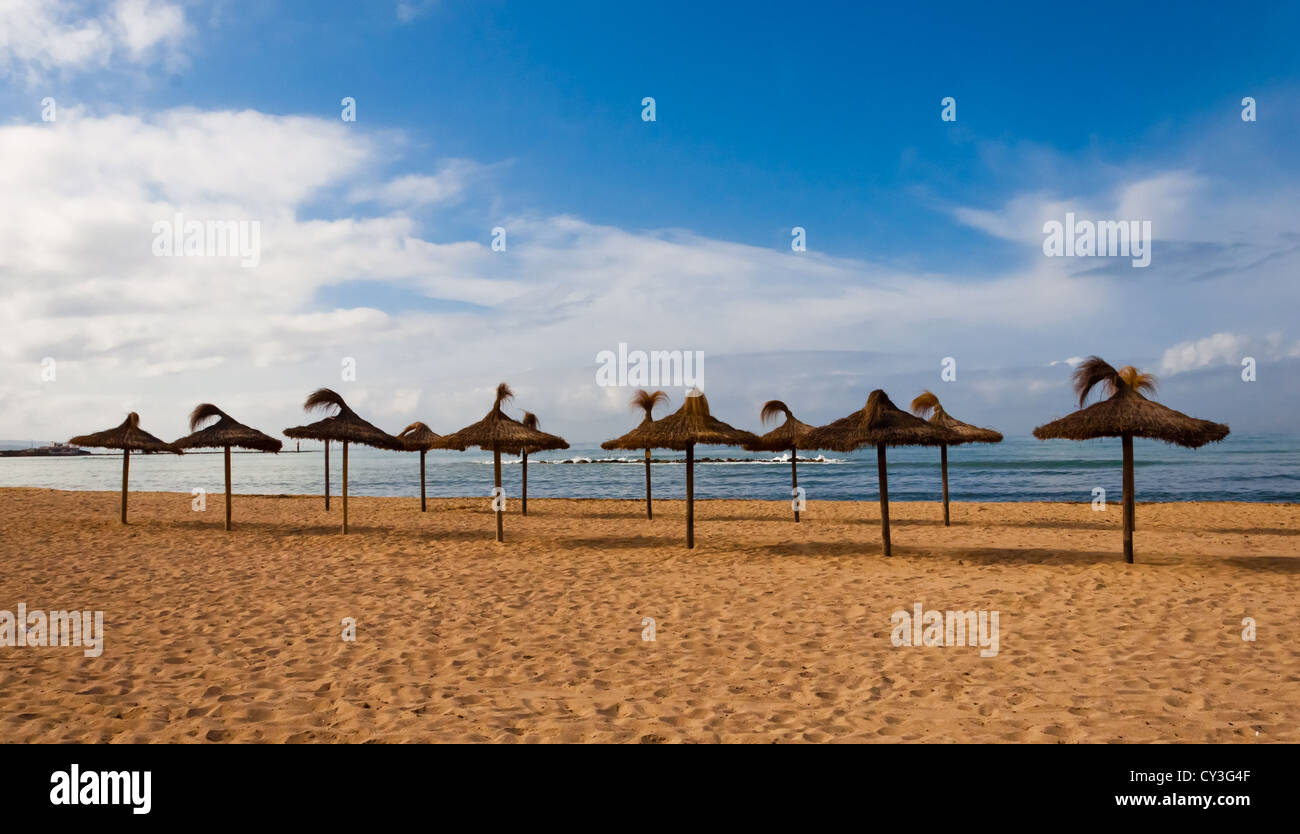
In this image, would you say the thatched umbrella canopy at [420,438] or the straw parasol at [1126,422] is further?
the thatched umbrella canopy at [420,438]

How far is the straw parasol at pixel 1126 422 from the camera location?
9969mm

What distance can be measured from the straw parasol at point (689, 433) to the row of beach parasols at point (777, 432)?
0.02 m

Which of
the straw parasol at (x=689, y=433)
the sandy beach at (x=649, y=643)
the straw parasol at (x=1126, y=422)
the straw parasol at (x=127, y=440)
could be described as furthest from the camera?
the straw parasol at (x=127, y=440)

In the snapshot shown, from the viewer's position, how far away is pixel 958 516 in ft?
58.7

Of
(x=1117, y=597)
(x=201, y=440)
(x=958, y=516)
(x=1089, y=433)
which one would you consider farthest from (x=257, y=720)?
(x=958, y=516)

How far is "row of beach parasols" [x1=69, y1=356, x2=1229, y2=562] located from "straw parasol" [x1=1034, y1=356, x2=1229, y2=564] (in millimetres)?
15

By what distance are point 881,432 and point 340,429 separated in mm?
10849

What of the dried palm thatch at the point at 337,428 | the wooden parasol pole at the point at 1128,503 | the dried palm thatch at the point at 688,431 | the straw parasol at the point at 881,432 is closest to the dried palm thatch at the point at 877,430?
the straw parasol at the point at 881,432

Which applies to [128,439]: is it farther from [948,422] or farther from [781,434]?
[948,422]

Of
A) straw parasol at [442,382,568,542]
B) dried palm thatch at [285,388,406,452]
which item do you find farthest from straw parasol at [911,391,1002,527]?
dried palm thatch at [285,388,406,452]

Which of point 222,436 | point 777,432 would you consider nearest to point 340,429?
point 222,436

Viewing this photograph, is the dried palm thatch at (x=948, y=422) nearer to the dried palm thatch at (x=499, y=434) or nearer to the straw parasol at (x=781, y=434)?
the straw parasol at (x=781, y=434)

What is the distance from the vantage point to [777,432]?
52.9 feet
